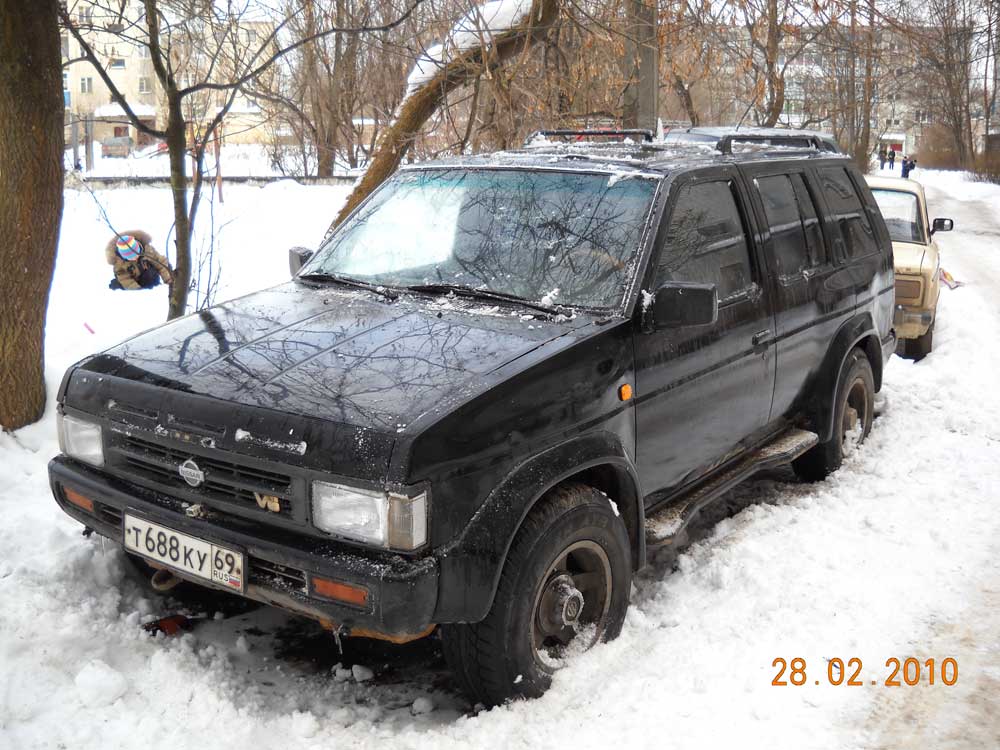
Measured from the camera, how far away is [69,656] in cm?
348

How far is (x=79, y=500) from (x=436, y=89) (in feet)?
22.0

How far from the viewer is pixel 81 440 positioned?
360cm

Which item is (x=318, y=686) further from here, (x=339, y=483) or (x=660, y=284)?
(x=660, y=284)

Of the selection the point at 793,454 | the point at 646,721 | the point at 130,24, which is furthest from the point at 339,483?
the point at 130,24

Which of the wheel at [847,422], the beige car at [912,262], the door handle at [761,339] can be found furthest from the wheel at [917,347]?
the door handle at [761,339]

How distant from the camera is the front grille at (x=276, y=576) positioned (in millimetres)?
3009

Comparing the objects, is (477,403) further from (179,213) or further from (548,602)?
(179,213)

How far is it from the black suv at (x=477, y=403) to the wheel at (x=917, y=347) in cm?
465

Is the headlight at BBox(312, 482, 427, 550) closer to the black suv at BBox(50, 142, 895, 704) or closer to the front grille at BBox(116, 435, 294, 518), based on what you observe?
the black suv at BBox(50, 142, 895, 704)

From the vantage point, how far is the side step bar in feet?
13.1

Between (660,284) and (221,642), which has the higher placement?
(660,284)

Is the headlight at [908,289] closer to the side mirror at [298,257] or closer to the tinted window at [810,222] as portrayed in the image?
the tinted window at [810,222]

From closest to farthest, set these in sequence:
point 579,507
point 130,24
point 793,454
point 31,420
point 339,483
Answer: point 339,483 < point 579,507 < point 793,454 < point 31,420 < point 130,24

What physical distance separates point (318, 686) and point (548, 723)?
924 millimetres
